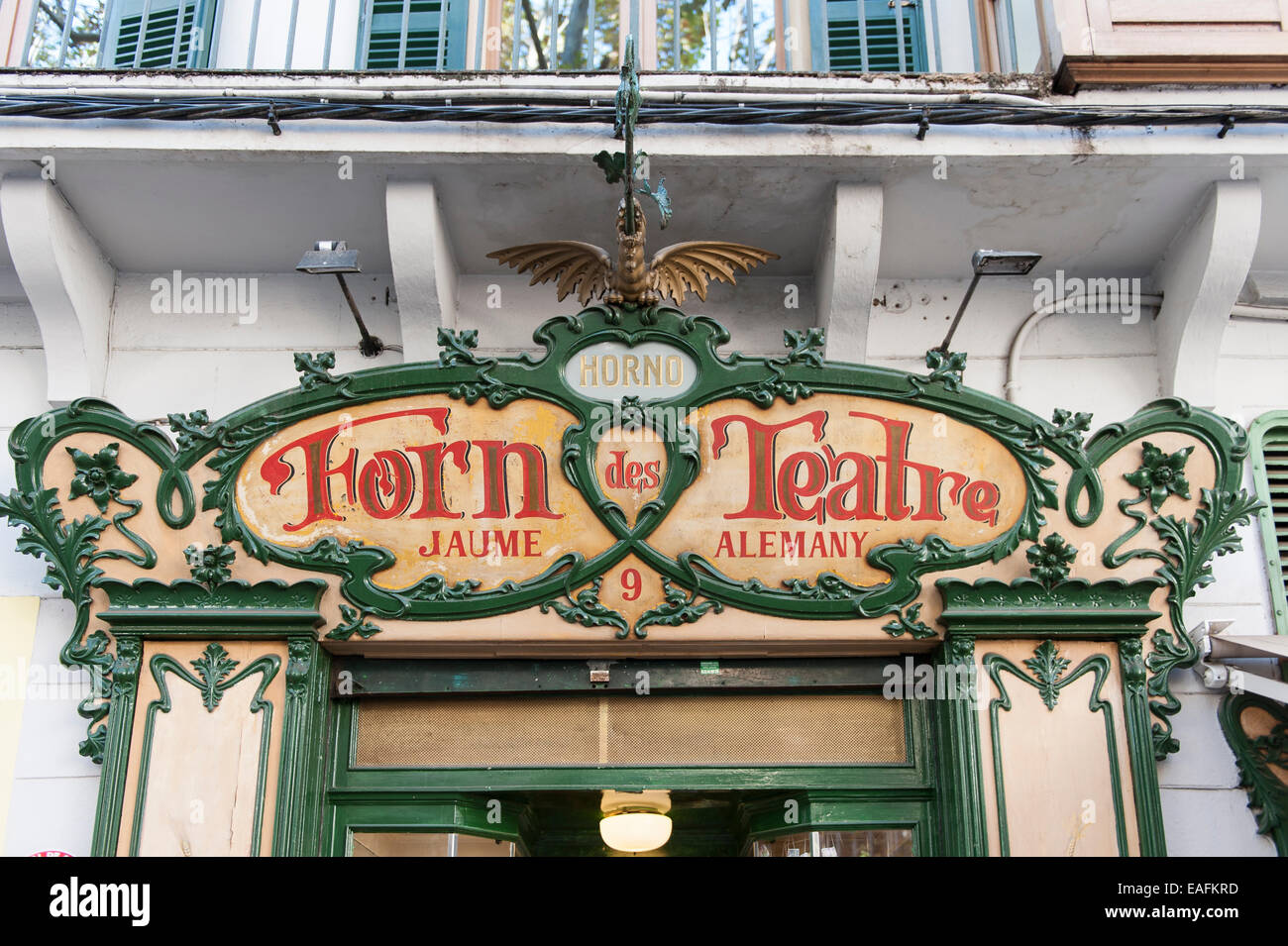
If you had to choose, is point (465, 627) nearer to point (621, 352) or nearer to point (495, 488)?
point (495, 488)

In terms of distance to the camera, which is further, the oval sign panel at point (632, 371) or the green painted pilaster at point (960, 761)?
the oval sign panel at point (632, 371)

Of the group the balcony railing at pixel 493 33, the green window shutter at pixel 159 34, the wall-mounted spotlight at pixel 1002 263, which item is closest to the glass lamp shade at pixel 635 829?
the wall-mounted spotlight at pixel 1002 263

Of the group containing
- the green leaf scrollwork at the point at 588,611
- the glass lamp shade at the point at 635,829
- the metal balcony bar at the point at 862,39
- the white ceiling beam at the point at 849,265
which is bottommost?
the glass lamp shade at the point at 635,829

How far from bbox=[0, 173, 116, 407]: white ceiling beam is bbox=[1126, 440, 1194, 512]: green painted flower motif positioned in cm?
451

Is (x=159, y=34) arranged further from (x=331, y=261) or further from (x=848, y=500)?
(x=848, y=500)

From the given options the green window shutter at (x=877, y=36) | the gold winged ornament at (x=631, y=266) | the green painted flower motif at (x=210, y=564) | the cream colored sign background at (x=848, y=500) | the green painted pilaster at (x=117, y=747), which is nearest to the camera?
the green painted pilaster at (x=117, y=747)

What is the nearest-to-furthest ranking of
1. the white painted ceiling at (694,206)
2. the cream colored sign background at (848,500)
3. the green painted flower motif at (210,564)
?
the green painted flower motif at (210,564)
the cream colored sign background at (848,500)
the white painted ceiling at (694,206)

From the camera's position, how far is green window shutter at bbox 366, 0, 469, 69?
6285 millimetres

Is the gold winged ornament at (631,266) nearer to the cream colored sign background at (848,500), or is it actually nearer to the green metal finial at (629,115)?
the green metal finial at (629,115)

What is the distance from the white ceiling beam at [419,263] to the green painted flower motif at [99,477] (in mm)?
1296

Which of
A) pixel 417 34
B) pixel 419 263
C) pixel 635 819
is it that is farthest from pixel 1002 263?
pixel 417 34

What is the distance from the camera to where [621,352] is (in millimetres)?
5430

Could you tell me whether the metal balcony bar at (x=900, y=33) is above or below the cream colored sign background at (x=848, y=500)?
above

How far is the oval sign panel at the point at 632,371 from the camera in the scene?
5.40 meters
